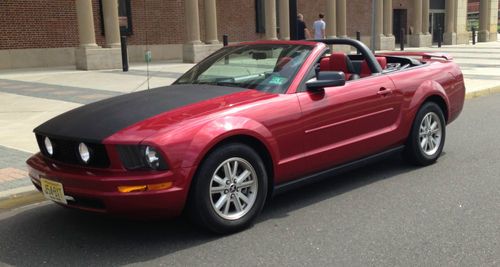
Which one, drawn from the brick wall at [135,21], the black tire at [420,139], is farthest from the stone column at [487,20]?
the black tire at [420,139]

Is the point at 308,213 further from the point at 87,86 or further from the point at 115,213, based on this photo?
the point at 87,86

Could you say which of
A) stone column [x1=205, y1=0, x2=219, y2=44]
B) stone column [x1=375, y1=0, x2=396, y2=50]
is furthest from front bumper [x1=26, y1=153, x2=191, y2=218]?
stone column [x1=375, y1=0, x2=396, y2=50]

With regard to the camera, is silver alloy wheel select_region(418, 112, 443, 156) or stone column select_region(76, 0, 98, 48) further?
stone column select_region(76, 0, 98, 48)

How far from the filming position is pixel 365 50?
5.95 m

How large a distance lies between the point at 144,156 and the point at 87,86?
1055 cm

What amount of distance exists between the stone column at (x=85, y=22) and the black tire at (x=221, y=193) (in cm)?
1540

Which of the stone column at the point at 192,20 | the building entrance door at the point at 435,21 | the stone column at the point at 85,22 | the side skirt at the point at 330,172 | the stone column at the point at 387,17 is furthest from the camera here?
the building entrance door at the point at 435,21

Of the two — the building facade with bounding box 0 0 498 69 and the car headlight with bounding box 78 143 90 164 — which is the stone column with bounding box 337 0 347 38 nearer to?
the building facade with bounding box 0 0 498 69

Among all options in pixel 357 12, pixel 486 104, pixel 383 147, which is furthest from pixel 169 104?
pixel 357 12

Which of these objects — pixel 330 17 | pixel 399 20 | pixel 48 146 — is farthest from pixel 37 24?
pixel 399 20

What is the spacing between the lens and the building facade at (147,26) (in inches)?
762

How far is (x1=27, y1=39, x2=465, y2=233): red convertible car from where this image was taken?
394 centimetres

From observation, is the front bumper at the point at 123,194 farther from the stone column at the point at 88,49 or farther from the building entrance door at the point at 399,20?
the building entrance door at the point at 399,20

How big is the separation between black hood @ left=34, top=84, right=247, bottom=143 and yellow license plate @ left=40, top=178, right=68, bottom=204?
0.35 meters
